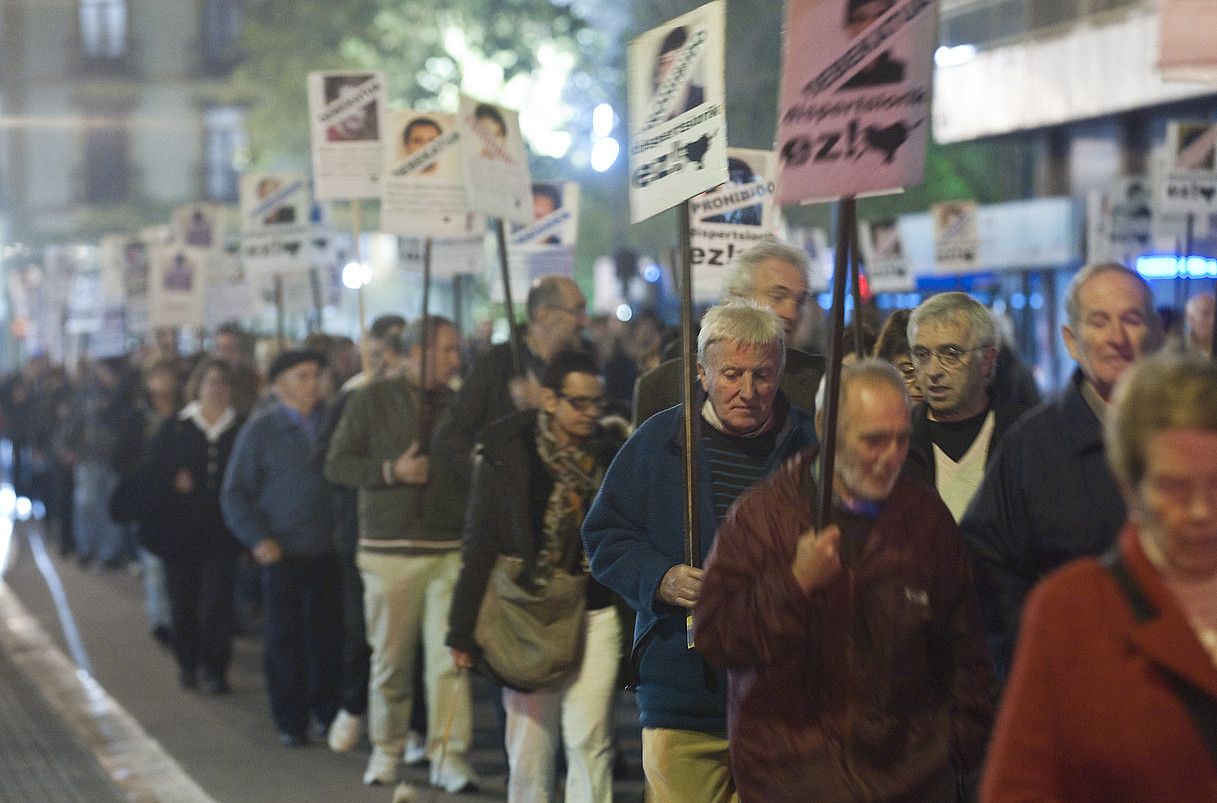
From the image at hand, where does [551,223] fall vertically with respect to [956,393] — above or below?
above

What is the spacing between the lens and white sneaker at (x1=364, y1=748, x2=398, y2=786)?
9492mm

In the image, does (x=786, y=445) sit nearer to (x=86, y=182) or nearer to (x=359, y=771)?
(x=359, y=771)

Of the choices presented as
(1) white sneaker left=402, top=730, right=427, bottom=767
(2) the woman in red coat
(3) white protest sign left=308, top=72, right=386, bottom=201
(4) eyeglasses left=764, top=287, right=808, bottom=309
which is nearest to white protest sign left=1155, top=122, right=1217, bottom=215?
(3) white protest sign left=308, top=72, right=386, bottom=201

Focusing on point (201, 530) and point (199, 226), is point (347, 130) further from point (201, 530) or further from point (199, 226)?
point (199, 226)

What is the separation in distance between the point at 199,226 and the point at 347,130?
8.62 meters

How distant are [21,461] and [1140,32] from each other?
16818mm

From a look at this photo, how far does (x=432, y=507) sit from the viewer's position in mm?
9711

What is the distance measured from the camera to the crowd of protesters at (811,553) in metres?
3.08

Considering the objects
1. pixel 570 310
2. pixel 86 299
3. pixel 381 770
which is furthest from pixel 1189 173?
pixel 86 299

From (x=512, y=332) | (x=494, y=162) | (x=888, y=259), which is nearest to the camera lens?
(x=512, y=332)

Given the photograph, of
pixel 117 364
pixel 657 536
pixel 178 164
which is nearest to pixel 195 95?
pixel 178 164

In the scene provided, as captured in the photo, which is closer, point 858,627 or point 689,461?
point 858,627

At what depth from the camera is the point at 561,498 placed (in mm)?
7234

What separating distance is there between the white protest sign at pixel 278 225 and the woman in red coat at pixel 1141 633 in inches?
527
